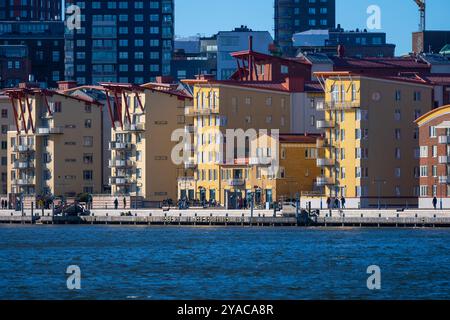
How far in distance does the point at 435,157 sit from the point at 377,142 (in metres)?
7.84

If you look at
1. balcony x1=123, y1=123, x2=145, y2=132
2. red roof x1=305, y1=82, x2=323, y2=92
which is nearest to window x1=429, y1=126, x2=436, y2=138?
red roof x1=305, y1=82, x2=323, y2=92

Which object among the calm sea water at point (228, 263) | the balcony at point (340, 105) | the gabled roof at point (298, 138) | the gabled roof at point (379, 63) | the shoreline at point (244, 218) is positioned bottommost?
the calm sea water at point (228, 263)

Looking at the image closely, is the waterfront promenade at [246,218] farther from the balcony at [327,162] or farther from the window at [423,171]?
the balcony at [327,162]

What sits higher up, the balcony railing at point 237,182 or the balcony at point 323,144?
the balcony at point 323,144

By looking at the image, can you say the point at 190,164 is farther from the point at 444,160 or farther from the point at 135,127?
the point at 444,160

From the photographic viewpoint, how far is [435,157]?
14838 cm

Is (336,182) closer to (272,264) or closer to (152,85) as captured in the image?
(152,85)

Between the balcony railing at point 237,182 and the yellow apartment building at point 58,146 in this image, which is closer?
the balcony railing at point 237,182

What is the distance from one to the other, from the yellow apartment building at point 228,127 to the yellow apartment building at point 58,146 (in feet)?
58.8

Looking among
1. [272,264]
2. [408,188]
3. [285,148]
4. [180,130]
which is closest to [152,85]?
[180,130]

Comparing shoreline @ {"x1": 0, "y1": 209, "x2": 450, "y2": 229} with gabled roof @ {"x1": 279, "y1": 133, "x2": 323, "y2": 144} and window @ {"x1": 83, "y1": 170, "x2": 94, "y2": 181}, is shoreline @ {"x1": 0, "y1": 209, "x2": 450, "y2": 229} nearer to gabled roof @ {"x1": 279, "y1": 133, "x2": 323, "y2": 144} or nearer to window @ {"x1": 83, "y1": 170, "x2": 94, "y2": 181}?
gabled roof @ {"x1": 279, "y1": 133, "x2": 323, "y2": 144}

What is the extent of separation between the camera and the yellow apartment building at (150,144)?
579 feet

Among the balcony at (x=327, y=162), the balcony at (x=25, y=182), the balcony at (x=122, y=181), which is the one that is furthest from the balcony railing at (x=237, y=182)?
the balcony at (x=25, y=182)

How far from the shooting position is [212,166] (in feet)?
557
